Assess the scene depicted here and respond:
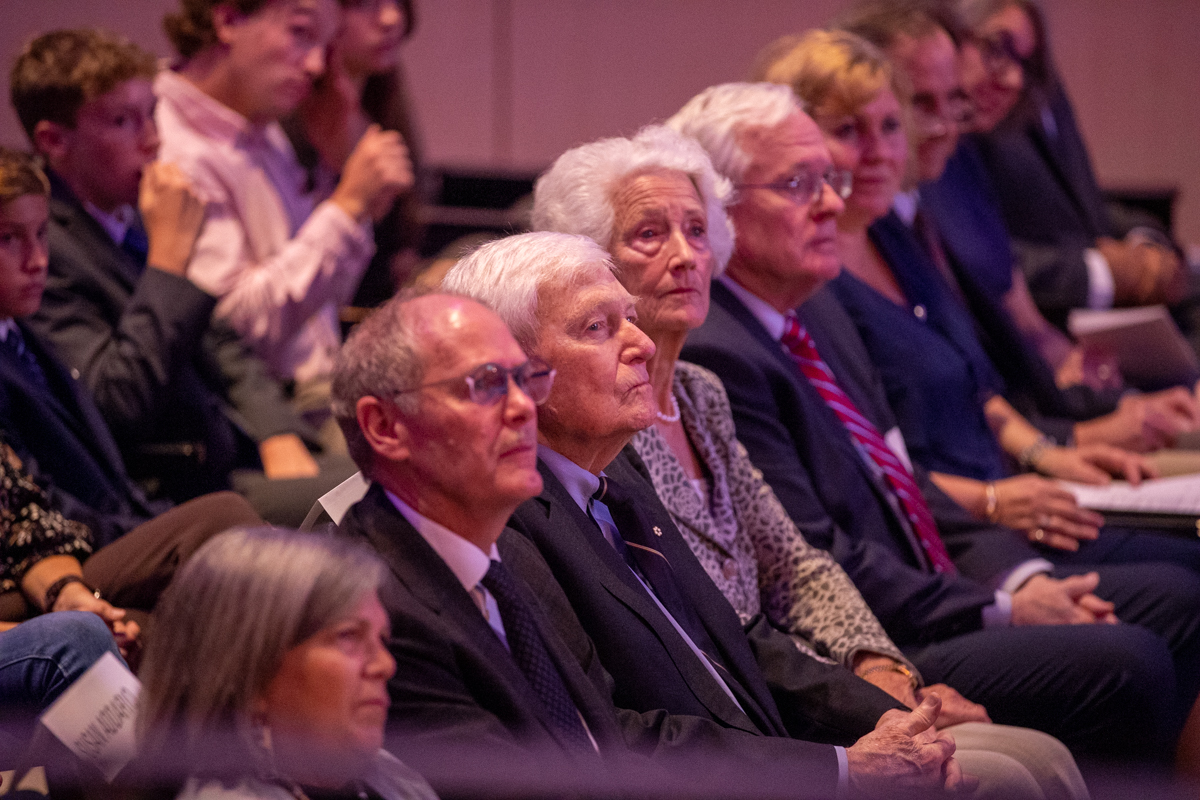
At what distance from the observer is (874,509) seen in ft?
8.25

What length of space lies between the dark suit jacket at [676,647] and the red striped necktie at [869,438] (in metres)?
0.55

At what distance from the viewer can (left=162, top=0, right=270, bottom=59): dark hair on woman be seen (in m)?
3.17

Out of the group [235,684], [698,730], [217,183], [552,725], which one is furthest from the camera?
[217,183]

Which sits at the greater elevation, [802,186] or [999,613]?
[802,186]

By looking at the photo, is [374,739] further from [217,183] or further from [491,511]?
[217,183]

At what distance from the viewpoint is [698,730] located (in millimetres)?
1641

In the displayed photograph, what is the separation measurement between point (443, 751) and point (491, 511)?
271mm

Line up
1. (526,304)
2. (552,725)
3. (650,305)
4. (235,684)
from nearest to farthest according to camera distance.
A: (235,684) < (552,725) < (526,304) < (650,305)

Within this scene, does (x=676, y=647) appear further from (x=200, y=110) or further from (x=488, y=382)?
(x=200, y=110)

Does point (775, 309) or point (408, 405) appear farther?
point (775, 309)

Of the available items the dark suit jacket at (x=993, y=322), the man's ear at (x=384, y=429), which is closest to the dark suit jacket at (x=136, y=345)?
the man's ear at (x=384, y=429)

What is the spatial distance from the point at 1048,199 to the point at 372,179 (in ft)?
8.02

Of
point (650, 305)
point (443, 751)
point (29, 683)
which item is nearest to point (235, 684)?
point (443, 751)

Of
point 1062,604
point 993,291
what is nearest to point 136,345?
point 1062,604
